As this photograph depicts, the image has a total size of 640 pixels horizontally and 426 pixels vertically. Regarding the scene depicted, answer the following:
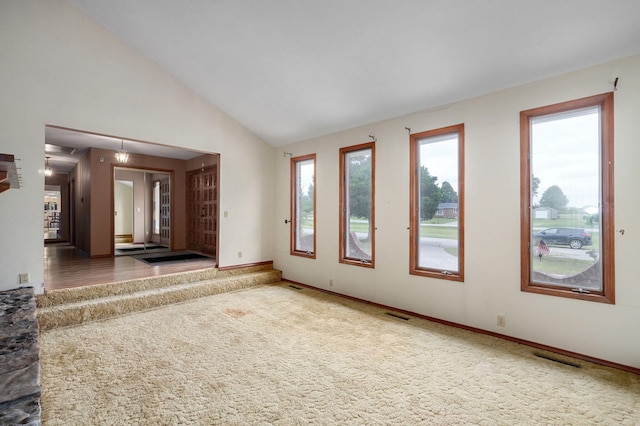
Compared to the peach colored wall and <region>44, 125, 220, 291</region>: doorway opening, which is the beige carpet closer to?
<region>44, 125, 220, 291</region>: doorway opening

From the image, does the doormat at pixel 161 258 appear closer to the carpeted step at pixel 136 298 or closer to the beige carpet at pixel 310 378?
the carpeted step at pixel 136 298

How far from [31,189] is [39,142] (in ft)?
1.94

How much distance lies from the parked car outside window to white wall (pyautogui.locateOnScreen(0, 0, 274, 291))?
5082 millimetres

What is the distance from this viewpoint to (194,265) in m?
5.89

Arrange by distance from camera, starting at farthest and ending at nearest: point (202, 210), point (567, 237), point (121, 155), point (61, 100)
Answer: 1. point (202, 210)
2. point (121, 155)
3. point (61, 100)
4. point (567, 237)

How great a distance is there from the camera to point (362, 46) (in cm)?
335

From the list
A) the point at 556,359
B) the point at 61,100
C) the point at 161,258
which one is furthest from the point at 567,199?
the point at 161,258

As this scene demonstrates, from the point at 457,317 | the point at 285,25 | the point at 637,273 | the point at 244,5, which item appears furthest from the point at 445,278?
the point at 244,5

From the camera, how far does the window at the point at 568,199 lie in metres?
2.87

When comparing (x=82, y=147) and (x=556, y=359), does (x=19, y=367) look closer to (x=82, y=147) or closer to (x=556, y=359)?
A: (x=556, y=359)

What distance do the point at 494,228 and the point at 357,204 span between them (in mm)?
2079

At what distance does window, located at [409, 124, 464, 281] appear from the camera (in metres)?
3.79

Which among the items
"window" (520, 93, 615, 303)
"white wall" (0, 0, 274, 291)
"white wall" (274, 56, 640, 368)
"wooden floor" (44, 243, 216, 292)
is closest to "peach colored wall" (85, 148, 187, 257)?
"wooden floor" (44, 243, 216, 292)

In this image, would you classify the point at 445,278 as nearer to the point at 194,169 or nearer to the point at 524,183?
the point at 524,183
